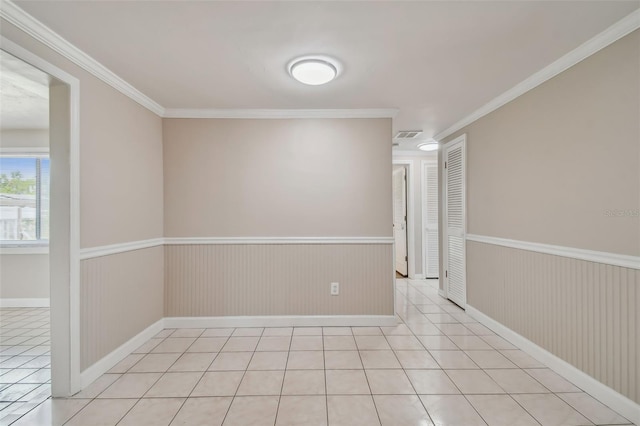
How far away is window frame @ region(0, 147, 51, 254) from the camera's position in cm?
371

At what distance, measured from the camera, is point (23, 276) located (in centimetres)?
377

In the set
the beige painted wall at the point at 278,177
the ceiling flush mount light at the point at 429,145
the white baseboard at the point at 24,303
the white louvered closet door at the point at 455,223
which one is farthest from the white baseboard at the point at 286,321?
the ceiling flush mount light at the point at 429,145

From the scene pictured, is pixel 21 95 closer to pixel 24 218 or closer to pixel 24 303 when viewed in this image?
pixel 24 218

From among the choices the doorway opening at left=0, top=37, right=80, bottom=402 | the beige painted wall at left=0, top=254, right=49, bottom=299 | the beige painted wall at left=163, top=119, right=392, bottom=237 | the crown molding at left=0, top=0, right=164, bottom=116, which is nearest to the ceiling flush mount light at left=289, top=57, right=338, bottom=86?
the beige painted wall at left=163, top=119, right=392, bottom=237

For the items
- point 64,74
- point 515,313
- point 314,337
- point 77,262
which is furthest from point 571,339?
point 64,74

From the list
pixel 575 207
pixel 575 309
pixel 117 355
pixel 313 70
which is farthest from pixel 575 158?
pixel 117 355

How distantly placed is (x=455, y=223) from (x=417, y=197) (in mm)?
1628

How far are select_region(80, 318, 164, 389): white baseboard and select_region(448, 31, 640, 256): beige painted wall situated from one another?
3.71 m

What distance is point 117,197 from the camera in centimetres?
244

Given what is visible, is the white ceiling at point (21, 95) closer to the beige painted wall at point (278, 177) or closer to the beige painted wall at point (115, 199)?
the beige painted wall at point (115, 199)

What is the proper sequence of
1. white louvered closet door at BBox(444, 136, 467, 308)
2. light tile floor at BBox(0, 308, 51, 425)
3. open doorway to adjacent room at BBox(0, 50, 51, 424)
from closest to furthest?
light tile floor at BBox(0, 308, 51, 425) < open doorway to adjacent room at BBox(0, 50, 51, 424) < white louvered closet door at BBox(444, 136, 467, 308)

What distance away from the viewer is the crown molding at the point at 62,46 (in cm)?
157

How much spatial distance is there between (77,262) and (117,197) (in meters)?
0.65

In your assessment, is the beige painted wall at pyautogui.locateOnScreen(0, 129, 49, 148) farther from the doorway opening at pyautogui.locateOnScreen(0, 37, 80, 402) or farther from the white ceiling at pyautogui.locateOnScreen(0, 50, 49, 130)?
the doorway opening at pyautogui.locateOnScreen(0, 37, 80, 402)
